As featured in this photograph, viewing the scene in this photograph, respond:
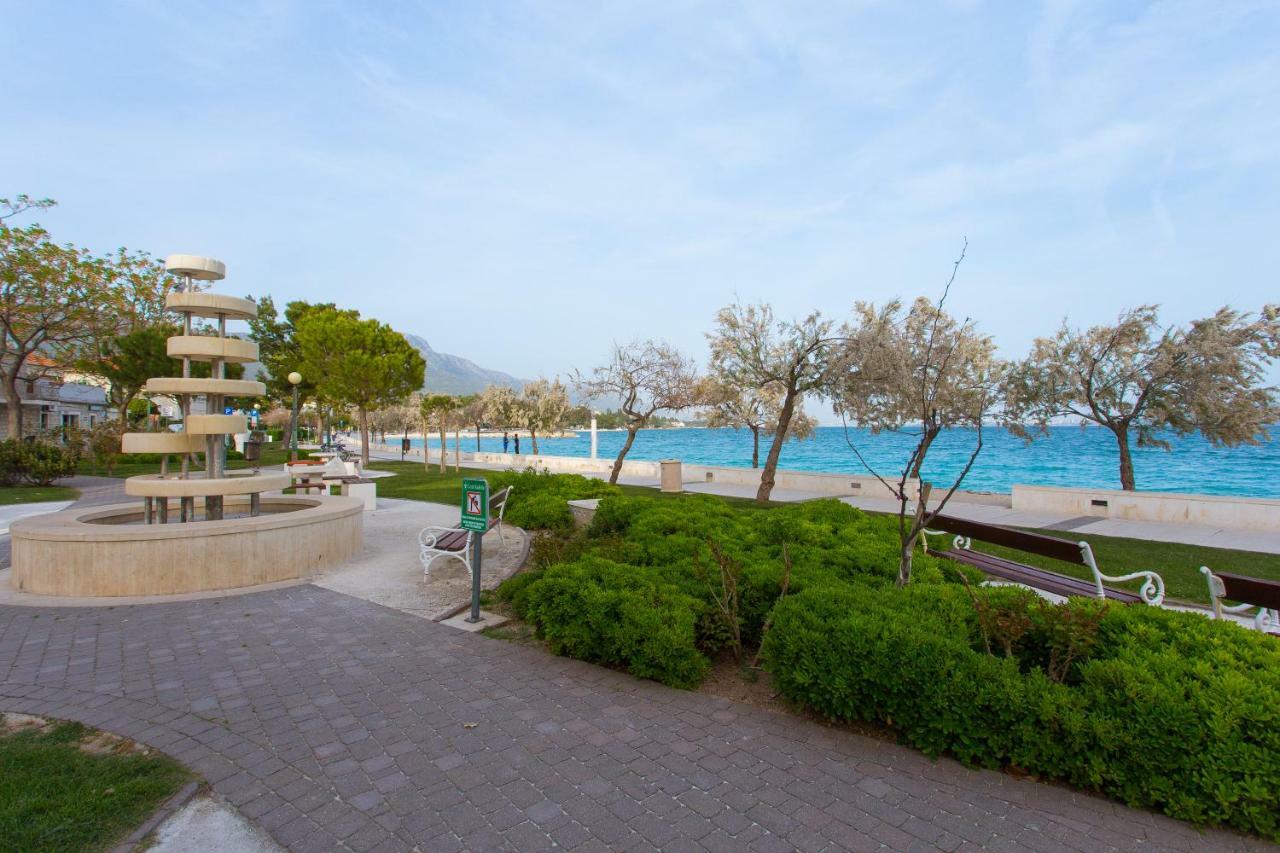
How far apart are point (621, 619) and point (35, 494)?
63.4 ft

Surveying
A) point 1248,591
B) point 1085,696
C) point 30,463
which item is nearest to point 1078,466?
→ point 1248,591

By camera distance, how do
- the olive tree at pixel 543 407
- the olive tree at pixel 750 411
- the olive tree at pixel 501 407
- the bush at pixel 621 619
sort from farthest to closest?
the olive tree at pixel 501 407 → the olive tree at pixel 543 407 → the olive tree at pixel 750 411 → the bush at pixel 621 619

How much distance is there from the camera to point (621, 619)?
4543 mm

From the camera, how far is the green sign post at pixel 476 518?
568cm

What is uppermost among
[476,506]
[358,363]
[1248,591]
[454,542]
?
[358,363]

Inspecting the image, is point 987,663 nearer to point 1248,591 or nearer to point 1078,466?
point 1248,591

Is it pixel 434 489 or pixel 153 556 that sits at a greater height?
pixel 153 556

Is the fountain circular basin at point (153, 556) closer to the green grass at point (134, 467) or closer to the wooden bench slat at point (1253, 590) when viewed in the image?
the wooden bench slat at point (1253, 590)

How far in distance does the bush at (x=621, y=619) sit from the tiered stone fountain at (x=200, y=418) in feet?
15.4

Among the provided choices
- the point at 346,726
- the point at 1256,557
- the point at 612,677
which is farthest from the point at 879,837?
the point at 1256,557

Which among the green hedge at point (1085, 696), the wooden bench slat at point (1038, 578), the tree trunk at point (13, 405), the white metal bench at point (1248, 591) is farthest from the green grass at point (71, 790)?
the tree trunk at point (13, 405)

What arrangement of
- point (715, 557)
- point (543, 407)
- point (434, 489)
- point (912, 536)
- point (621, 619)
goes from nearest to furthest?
point (912, 536) → point (621, 619) → point (715, 557) → point (434, 489) → point (543, 407)

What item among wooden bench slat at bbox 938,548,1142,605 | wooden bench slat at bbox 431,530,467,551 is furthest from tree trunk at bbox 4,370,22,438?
wooden bench slat at bbox 938,548,1142,605

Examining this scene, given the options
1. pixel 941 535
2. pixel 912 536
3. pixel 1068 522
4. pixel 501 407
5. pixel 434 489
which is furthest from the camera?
pixel 501 407
